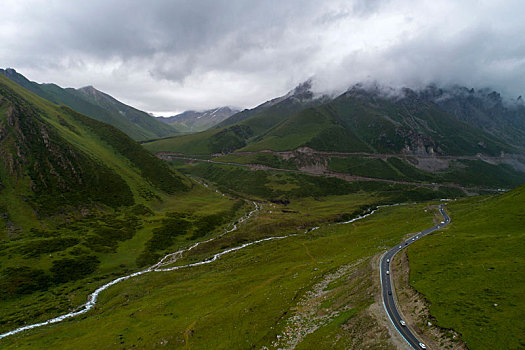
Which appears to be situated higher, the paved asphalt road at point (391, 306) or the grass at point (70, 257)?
the grass at point (70, 257)

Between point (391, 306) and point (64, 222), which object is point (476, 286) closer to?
point (391, 306)

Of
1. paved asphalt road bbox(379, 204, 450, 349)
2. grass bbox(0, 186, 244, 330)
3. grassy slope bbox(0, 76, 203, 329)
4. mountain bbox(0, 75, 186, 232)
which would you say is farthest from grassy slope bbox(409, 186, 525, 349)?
mountain bbox(0, 75, 186, 232)

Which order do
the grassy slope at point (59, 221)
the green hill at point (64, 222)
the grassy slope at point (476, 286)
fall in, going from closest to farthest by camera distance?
the grassy slope at point (476, 286)
the grassy slope at point (59, 221)
the green hill at point (64, 222)

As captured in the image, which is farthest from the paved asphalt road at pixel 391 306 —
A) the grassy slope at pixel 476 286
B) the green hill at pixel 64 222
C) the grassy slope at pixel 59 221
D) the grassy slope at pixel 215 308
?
the grassy slope at pixel 59 221

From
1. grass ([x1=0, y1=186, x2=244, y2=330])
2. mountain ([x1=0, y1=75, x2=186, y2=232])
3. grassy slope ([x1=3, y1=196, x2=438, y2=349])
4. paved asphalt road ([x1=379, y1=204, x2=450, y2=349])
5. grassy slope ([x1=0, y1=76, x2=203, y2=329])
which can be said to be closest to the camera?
paved asphalt road ([x1=379, y1=204, x2=450, y2=349])

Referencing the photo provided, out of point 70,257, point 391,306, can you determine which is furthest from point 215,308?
point 70,257

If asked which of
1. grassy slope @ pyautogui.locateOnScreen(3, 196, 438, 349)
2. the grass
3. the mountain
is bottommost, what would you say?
grassy slope @ pyautogui.locateOnScreen(3, 196, 438, 349)

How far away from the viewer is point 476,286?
128ft

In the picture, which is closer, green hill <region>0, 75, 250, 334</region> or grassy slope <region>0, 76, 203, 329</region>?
grassy slope <region>0, 76, 203, 329</region>

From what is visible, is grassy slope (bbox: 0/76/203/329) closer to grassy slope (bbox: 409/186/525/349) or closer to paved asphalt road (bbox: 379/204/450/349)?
paved asphalt road (bbox: 379/204/450/349)

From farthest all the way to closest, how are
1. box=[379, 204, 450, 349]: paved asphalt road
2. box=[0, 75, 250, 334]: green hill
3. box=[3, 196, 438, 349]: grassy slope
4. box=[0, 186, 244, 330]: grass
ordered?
box=[0, 75, 250, 334]: green hill < box=[0, 186, 244, 330]: grass < box=[3, 196, 438, 349]: grassy slope < box=[379, 204, 450, 349]: paved asphalt road

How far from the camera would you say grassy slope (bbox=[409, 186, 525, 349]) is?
29.4 m

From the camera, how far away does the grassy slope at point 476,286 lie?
2941cm

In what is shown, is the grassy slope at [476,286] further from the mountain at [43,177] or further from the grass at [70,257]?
the mountain at [43,177]
